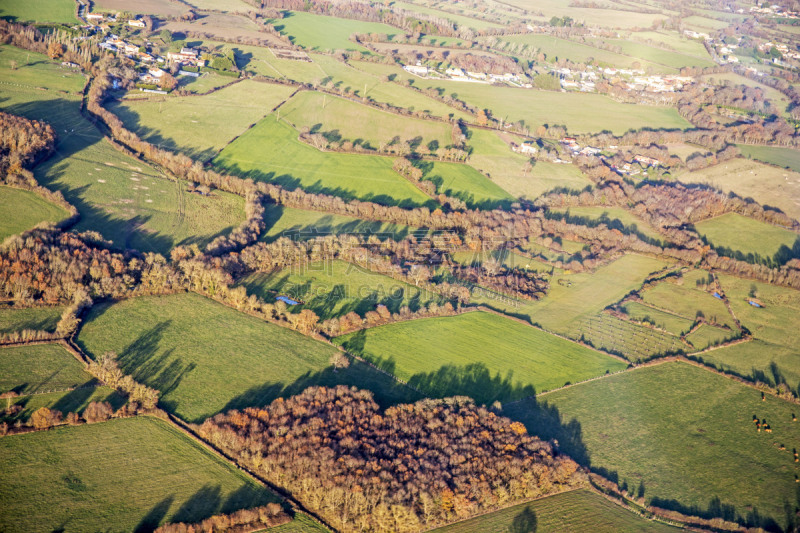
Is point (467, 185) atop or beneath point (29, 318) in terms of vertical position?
atop

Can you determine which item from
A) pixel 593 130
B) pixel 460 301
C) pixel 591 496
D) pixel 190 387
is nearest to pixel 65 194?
pixel 190 387

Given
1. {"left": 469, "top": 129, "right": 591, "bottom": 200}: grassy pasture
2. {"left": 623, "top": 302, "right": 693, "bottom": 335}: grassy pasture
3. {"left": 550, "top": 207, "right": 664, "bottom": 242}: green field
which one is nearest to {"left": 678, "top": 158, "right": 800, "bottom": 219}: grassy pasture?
{"left": 550, "top": 207, "right": 664, "bottom": 242}: green field

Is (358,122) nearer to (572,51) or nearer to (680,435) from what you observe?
(680,435)

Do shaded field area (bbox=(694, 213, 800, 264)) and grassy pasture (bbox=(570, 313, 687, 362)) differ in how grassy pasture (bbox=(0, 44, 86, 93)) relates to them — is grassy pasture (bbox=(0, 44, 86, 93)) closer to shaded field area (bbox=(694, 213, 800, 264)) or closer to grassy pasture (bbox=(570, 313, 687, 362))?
A: grassy pasture (bbox=(570, 313, 687, 362))

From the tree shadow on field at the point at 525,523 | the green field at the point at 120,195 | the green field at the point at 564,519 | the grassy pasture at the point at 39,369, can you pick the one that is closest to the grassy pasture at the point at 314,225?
the green field at the point at 120,195

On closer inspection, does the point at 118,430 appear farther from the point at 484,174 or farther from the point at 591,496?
the point at 484,174

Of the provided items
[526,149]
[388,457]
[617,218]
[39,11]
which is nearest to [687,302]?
[617,218]

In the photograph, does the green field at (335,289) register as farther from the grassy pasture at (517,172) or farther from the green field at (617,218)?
the green field at (617,218)
